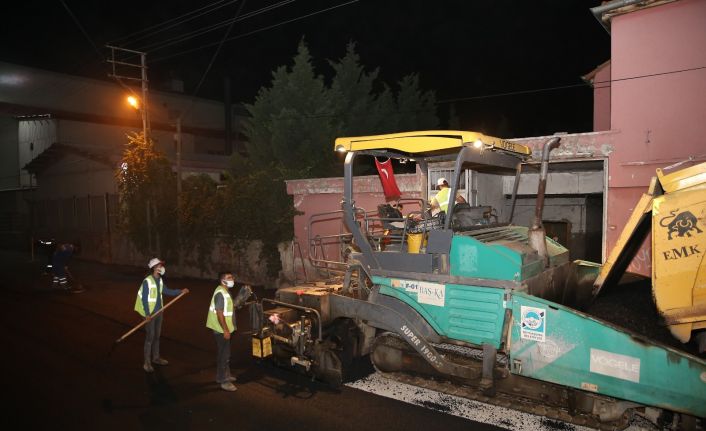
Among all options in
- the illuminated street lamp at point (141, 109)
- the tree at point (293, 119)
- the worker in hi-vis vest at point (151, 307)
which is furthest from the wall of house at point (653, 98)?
the illuminated street lamp at point (141, 109)

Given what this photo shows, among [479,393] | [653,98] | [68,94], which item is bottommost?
[479,393]

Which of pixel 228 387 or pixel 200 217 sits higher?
pixel 200 217

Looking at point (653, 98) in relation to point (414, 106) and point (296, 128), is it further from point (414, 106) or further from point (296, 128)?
Answer: point (414, 106)

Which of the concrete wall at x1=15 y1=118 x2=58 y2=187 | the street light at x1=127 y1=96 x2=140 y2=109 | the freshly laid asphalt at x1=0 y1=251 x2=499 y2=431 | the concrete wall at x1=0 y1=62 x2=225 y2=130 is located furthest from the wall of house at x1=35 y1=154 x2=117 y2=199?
the freshly laid asphalt at x1=0 y1=251 x2=499 y2=431

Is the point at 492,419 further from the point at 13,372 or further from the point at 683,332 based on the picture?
the point at 13,372

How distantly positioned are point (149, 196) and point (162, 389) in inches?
517

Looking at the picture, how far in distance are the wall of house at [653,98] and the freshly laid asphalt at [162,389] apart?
670 centimetres

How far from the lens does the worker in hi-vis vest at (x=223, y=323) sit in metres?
6.04

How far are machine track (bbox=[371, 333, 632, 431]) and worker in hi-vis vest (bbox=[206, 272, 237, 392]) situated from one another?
196 centimetres

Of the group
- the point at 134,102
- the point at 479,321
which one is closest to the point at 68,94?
the point at 134,102

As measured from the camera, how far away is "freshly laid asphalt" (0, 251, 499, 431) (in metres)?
5.20

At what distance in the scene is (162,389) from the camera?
6152 mm

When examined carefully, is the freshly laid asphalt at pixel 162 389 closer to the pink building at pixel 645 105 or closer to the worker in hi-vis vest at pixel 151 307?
the worker in hi-vis vest at pixel 151 307

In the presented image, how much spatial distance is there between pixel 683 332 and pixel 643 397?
0.76 meters
